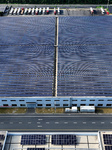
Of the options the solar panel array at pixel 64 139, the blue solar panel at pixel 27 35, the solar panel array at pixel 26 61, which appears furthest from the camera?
the blue solar panel at pixel 27 35

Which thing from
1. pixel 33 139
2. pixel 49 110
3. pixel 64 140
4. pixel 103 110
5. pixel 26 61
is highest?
pixel 26 61

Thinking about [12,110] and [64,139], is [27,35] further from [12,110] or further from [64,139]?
[64,139]

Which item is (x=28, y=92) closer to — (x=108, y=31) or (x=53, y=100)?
(x=53, y=100)

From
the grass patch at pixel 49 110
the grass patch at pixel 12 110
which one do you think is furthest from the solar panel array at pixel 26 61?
the grass patch at pixel 49 110

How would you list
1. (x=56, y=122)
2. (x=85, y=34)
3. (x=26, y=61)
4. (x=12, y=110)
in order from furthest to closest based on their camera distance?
(x=85, y=34) < (x=26, y=61) < (x=12, y=110) < (x=56, y=122)

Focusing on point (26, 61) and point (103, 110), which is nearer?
point (103, 110)

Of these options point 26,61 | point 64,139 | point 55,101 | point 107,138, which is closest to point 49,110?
point 55,101

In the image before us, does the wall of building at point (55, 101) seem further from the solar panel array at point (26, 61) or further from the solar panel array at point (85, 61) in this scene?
the solar panel array at point (26, 61)
